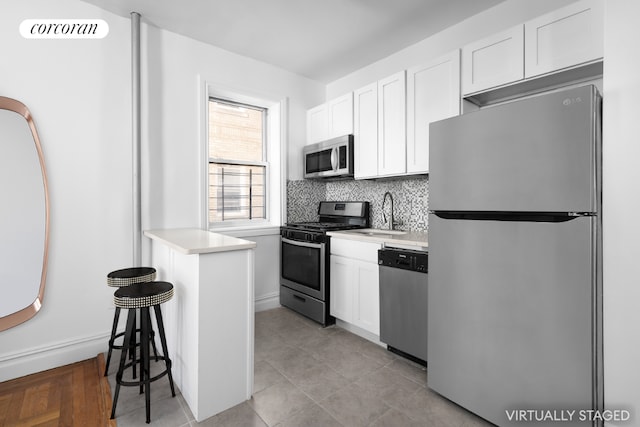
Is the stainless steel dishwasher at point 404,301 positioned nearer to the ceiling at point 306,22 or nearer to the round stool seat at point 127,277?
the round stool seat at point 127,277

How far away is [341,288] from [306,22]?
230 centimetres

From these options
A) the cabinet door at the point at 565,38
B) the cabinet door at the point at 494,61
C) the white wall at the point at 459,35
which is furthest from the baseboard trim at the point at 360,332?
the white wall at the point at 459,35

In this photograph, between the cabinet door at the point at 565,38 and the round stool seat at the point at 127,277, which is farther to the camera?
the round stool seat at the point at 127,277

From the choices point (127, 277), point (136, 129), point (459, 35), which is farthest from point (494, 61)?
point (127, 277)

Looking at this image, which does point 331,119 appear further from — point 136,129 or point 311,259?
point 136,129

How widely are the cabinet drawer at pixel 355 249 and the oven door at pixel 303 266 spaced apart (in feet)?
0.42

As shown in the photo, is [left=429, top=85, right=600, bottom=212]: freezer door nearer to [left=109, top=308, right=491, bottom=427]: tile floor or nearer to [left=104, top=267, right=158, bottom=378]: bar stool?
[left=109, top=308, right=491, bottom=427]: tile floor

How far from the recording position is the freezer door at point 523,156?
1318 mm

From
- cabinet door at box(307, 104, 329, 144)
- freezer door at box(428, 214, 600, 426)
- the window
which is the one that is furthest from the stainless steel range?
freezer door at box(428, 214, 600, 426)

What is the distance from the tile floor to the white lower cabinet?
0.78 ft

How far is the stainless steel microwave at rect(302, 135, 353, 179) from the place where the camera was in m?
3.14

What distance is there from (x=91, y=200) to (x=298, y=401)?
207cm

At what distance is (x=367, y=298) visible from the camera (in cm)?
259

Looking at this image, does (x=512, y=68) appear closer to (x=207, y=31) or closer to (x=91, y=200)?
(x=207, y=31)
